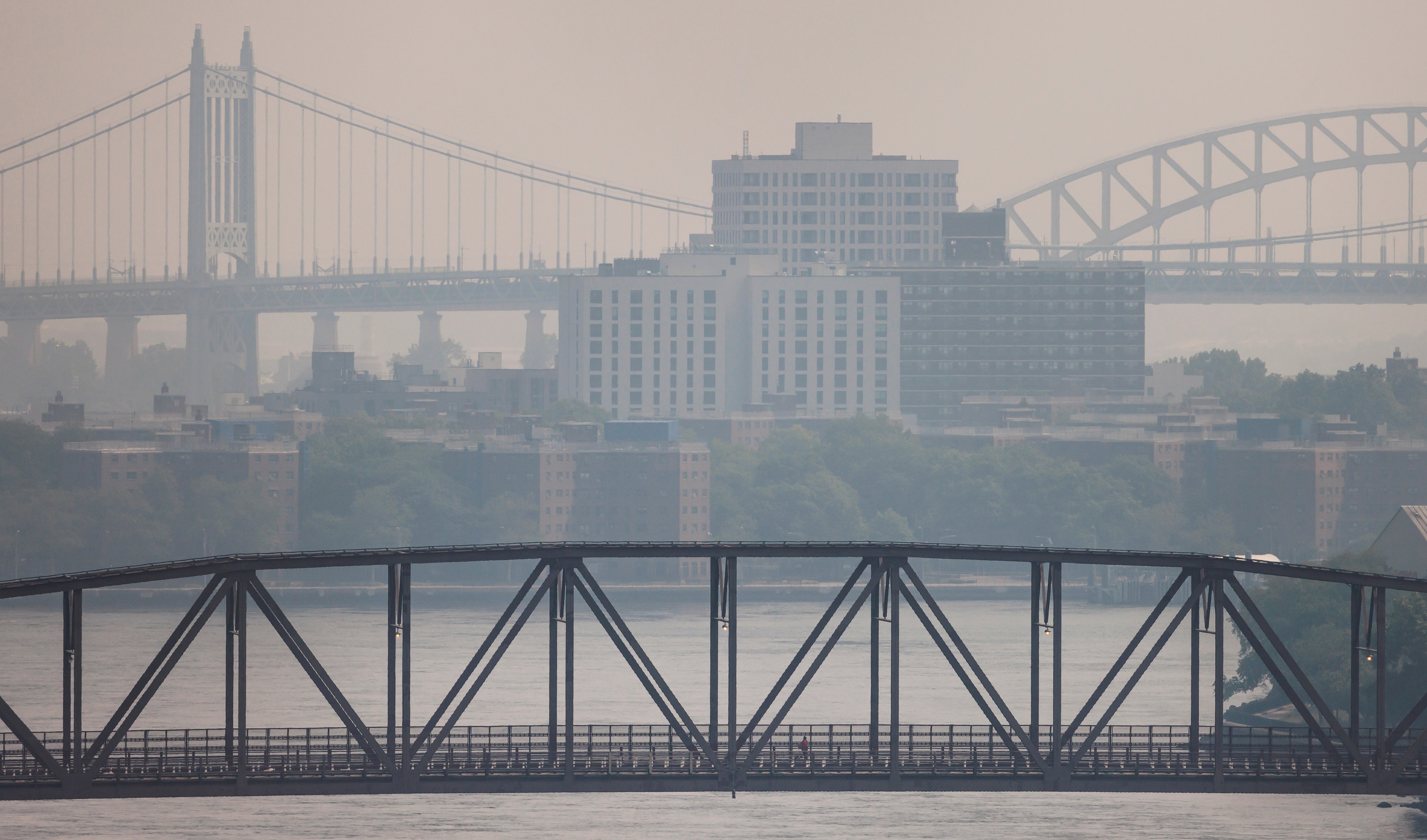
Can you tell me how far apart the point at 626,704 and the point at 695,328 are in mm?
101460

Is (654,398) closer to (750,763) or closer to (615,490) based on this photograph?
(615,490)

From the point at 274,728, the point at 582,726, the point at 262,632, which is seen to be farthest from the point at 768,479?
the point at 274,728

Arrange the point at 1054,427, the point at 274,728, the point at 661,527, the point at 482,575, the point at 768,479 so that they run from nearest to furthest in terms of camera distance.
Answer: the point at 274,728
the point at 482,575
the point at 661,527
the point at 768,479
the point at 1054,427

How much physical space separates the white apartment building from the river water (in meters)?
56.1

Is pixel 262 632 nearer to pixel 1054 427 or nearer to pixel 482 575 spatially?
pixel 482 575

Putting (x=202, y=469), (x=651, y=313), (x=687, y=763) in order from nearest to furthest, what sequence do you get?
Result: (x=687, y=763) < (x=202, y=469) < (x=651, y=313)

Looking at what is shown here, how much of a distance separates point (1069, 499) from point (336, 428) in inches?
1942

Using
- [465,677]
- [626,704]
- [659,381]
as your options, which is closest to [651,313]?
[659,381]

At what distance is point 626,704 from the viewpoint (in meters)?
94.9

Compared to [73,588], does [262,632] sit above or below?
below

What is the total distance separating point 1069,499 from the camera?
6521 inches

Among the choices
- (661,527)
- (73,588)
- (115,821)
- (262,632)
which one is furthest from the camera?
(661,527)

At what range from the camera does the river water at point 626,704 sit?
74125mm

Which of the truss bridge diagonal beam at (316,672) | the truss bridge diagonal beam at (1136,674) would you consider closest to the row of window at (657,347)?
the truss bridge diagonal beam at (1136,674)
